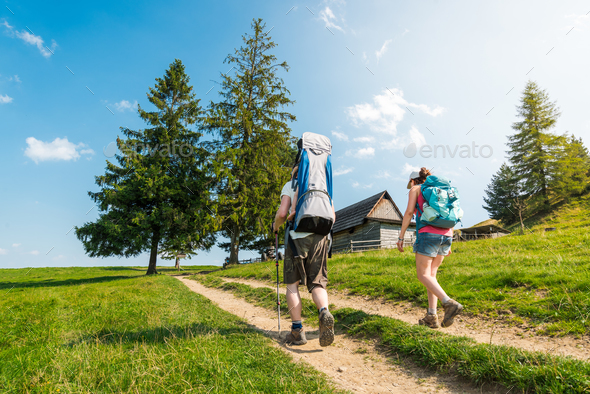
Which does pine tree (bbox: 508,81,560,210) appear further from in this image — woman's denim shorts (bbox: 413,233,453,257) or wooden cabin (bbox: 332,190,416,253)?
woman's denim shorts (bbox: 413,233,453,257)

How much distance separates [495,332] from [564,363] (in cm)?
173

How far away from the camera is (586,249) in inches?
333

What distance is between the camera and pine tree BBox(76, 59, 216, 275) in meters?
19.4

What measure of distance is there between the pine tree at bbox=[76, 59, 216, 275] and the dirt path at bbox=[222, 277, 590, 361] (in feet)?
52.1

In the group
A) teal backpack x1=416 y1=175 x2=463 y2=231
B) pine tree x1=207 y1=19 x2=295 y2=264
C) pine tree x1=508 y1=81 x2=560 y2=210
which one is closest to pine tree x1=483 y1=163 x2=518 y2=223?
pine tree x1=508 y1=81 x2=560 y2=210

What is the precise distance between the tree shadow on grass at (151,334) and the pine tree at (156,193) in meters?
16.1

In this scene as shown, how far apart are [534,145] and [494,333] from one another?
44347mm

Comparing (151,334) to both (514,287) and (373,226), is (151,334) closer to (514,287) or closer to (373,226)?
(514,287)

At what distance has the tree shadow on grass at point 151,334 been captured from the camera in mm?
3248

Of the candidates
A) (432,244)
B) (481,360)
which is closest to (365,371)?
(481,360)

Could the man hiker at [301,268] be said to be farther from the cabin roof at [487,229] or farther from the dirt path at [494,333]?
the cabin roof at [487,229]

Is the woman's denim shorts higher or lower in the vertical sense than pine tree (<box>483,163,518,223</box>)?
lower

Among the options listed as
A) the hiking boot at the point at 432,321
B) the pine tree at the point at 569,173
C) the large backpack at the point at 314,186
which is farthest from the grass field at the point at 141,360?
the pine tree at the point at 569,173

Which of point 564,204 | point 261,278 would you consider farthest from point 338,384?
point 564,204
